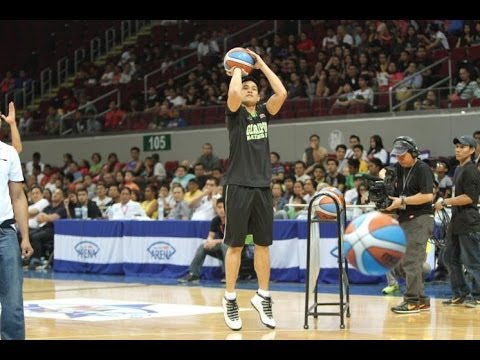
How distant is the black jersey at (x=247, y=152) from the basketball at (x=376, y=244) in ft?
4.62

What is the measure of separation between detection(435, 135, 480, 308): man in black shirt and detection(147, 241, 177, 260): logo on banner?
20.9 feet

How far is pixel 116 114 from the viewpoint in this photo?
25.9m

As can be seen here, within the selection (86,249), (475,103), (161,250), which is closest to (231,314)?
(161,250)

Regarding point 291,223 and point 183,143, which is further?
point 183,143

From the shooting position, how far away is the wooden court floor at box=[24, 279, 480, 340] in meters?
9.08

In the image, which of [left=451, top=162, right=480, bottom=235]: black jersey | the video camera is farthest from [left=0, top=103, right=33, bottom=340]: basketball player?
[left=451, top=162, right=480, bottom=235]: black jersey

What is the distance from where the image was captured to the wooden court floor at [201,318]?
9078 mm

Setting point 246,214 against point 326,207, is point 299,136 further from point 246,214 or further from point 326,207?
point 246,214

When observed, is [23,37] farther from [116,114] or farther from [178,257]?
[178,257]

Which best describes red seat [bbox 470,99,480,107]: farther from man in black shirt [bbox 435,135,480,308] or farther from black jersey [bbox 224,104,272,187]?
black jersey [bbox 224,104,272,187]

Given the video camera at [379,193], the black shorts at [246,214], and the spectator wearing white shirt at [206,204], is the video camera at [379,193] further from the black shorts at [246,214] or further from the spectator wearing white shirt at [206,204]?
the spectator wearing white shirt at [206,204]

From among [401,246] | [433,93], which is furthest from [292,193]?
[401,246]

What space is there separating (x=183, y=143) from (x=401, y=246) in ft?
53.6

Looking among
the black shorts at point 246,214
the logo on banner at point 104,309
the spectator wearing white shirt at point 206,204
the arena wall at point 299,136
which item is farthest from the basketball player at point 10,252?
the arena wall at point 299,136
